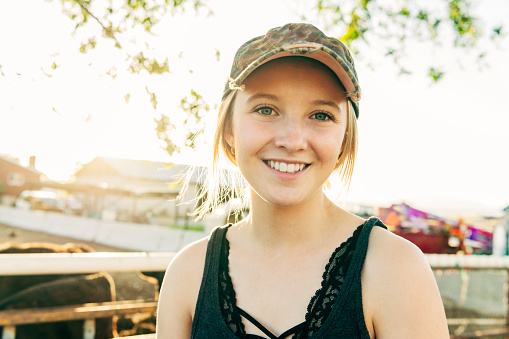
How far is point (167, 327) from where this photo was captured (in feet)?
4.91

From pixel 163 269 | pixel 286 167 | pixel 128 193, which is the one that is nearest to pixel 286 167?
pixel 286 167

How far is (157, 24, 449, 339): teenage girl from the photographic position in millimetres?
1183

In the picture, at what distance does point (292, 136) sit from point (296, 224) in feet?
1.20

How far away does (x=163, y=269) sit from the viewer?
2.23 m

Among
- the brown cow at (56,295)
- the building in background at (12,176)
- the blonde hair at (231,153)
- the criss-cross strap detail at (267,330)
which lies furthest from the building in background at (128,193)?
→ the criss-cross strap detail at (267,330)

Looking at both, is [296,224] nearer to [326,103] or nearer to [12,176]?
[326,103]

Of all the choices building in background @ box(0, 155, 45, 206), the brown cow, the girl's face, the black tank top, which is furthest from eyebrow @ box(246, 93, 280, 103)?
building in background @ box(0, 155, 45, 206)

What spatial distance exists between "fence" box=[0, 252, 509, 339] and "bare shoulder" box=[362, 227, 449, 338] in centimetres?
133

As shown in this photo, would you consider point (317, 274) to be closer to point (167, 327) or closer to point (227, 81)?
point (167, 327)

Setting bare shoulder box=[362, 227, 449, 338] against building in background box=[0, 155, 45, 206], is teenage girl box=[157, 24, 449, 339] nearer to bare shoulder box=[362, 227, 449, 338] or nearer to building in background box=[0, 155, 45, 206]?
bare shoulder box=[362, 227, 449, 338]

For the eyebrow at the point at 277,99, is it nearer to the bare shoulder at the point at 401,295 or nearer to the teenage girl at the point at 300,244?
the teenage girl at the point at 300,244

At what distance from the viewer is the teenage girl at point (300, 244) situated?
1.18 m

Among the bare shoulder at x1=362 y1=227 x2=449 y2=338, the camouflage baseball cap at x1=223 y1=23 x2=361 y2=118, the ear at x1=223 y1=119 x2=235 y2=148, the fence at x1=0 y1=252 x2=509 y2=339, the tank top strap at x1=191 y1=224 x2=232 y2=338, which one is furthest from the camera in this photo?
the fence at x1=0 y1=252 x2=509 y2=339

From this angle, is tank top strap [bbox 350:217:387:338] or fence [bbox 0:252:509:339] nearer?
tank top strap [bbox 350:217:387:338]
